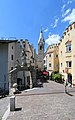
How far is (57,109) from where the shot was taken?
1260cm

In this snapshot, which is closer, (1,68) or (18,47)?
(1,68)

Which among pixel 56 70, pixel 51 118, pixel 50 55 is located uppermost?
pixel 50 55

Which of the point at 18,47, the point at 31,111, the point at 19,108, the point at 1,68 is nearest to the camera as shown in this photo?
the point at 31,111

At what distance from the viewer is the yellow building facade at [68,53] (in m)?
30.1

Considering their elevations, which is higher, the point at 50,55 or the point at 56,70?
the point at 50,55

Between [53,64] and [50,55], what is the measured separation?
323 cm

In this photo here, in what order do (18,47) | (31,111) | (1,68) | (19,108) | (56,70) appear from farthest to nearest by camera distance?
(56,70), (18,47), (1,68), (19,108), (31,111)

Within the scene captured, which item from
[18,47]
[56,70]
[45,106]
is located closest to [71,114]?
[45,106]

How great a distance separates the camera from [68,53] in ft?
104

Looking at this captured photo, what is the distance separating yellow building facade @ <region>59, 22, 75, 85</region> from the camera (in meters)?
30.1

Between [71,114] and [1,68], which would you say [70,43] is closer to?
[1,68]

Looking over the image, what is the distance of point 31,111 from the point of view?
40.2 feet

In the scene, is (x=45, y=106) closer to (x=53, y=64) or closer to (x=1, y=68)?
(x=1, y=68)

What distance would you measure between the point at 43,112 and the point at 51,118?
1.36 metres
